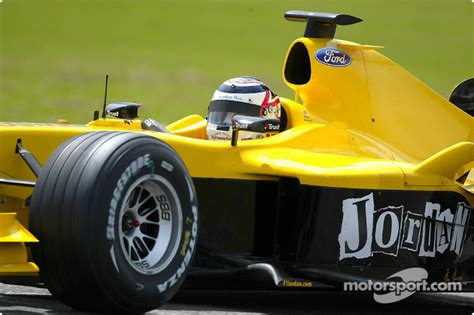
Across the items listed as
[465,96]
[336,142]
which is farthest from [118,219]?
[465,96]

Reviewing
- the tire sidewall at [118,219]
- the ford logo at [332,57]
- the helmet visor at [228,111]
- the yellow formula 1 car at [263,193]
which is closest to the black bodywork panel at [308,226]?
the yellow formula 1 car at [263,193]

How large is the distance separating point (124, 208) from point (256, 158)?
158cm

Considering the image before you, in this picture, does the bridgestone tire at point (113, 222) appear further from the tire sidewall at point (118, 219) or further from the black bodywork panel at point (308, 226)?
the black bodywork panel at point (308, 226)

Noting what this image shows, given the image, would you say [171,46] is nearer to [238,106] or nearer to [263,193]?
[238,106]

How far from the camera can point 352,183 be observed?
747 centimetres

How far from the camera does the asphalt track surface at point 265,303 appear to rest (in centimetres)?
702


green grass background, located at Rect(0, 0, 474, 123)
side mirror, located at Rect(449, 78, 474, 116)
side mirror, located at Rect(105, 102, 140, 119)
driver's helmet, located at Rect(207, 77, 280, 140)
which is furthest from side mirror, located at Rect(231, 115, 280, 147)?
green grass background, located at Rect(0, 0, 474, 123)

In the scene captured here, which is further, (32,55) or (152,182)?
(32,55)

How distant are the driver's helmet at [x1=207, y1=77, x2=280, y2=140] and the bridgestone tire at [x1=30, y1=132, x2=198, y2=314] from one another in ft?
5.76

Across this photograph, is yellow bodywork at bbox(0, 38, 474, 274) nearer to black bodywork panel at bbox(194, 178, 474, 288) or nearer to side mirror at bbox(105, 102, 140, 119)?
black bodywork panel at bbox(194, 178, 474, 288)

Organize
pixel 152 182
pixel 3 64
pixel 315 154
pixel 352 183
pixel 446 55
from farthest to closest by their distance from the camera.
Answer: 1. pixel 446 55
2. pixel 3 64
3. pixel 315 154
4. pixel 352 183
5. pixel 152 182

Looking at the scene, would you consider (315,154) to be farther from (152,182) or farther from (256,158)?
(152,182)

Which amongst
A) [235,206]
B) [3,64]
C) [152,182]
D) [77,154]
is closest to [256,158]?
[235,206]

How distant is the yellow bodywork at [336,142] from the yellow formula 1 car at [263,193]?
0.01m
